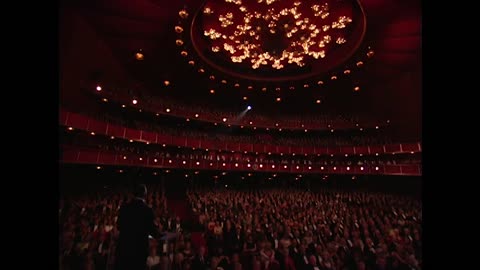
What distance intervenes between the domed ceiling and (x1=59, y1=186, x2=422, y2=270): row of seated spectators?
3.04 metres

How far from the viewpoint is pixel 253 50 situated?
827 centimetres

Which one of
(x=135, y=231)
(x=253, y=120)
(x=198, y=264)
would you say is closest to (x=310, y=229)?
(x=198, y=264)

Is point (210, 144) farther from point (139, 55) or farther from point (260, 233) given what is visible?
point (260, 233)

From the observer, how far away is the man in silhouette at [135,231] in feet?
12.6

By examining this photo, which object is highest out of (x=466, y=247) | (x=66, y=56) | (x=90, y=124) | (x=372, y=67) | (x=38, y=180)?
(x=372, y=67)

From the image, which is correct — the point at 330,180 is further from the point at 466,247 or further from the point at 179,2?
the point at 466,247

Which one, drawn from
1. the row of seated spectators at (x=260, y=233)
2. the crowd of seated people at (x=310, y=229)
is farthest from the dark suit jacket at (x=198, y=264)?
the crowd of seated people at (x=310, y=229)

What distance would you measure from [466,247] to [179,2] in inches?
236

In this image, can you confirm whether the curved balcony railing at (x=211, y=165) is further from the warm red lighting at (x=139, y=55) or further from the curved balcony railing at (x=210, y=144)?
the warm red lighting at (x=139, y=55)

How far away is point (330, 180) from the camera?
1041cm

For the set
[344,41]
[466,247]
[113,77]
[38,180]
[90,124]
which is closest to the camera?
[466,247]

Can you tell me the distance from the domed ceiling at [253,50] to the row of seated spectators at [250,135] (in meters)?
0.98

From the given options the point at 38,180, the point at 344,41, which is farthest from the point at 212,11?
the point at 38,180

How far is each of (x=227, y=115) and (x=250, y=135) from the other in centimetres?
111
